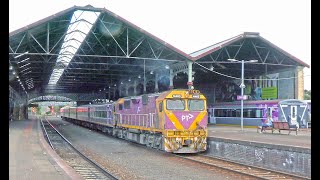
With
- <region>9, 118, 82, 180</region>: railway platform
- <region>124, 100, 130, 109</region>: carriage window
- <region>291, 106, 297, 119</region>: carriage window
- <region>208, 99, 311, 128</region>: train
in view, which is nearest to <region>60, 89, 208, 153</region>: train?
<region>124, 100, 130, 109</region>: carriage window

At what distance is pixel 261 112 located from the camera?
37281mm

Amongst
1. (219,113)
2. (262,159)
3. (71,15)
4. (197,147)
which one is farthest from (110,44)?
(262,159)

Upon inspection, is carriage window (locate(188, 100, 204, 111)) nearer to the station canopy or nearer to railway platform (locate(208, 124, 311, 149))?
railway platform (locate(208, 124, 311, 149))

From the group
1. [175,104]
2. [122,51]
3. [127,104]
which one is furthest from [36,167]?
[122,51]

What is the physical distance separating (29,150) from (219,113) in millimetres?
32842

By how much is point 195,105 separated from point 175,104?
44.8 inches

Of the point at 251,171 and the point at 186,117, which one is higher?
the point at 186,117

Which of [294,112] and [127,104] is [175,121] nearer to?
[127,104]

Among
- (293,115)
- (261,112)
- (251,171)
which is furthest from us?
(261,112)

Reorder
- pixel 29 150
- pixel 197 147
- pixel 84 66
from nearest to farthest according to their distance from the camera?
pixel 29 150 < pixel 197 147 < pixel 84 66

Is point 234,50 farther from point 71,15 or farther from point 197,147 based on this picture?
point 197,147

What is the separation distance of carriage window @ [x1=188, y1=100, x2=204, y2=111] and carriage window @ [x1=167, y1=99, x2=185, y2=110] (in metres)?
0.39

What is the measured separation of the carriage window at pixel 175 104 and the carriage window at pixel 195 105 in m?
0.39

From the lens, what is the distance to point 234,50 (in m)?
40.0
